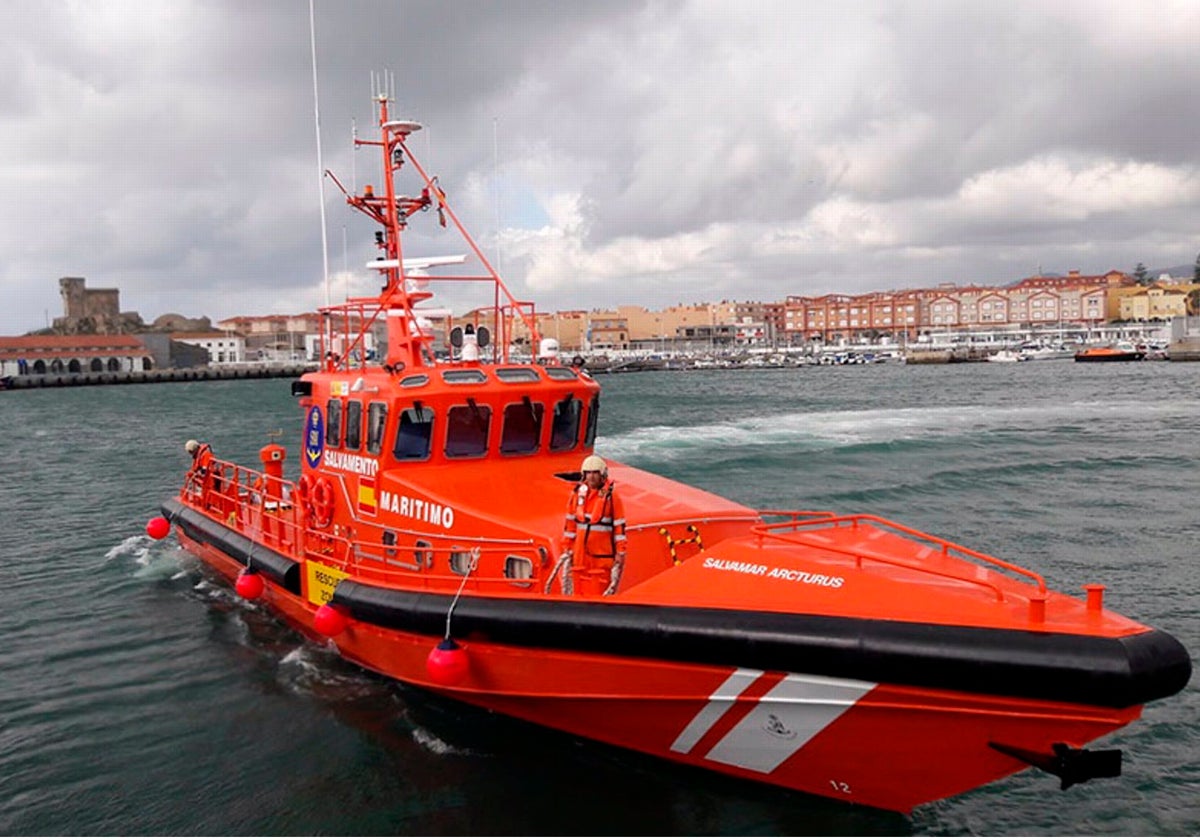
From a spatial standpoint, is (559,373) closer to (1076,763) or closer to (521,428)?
(521,428)

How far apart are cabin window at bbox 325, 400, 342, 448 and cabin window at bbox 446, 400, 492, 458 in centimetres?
137

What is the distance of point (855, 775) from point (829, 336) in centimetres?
15411

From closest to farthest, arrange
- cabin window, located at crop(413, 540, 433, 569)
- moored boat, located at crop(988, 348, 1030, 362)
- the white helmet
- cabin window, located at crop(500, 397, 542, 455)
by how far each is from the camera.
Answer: the white helmet → cabin window, located at crop(413, 540, 433, 569) → cabin window, located at crop(500, 397, 542, 455) → moored boat, located at crop(988, 348, 1030, 362)

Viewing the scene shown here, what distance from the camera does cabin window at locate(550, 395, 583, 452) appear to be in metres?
7.91

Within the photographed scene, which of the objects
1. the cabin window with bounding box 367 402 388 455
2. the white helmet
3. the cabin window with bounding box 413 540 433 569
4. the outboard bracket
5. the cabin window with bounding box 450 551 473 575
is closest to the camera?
the outboard bracket

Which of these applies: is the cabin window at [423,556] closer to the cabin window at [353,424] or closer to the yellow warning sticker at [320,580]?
the yellow warning sticker at [320,580]

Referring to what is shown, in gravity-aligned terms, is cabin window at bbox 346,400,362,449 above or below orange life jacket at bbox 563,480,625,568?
above

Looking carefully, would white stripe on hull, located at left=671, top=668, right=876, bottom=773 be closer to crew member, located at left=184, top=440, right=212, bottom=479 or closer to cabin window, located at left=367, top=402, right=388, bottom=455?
cabin window, located at left=367, top=402, right=388, bottom=455

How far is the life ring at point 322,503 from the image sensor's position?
8.19 metres

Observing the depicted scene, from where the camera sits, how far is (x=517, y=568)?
6.62 meters

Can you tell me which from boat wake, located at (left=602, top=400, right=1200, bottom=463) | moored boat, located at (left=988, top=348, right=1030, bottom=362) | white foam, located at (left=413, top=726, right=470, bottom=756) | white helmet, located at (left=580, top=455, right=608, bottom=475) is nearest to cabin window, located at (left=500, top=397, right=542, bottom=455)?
white helmet, located at (left=580, top=455, right=608, bottom=475)

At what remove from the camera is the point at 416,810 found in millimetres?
5922

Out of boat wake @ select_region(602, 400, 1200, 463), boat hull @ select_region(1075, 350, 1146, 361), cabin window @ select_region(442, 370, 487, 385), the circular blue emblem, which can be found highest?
cabin window @ select_region(442, 370, 487, 385)

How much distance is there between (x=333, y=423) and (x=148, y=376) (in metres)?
104
